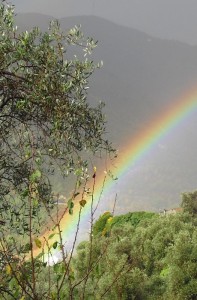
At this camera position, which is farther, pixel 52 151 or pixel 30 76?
pixel 52 151

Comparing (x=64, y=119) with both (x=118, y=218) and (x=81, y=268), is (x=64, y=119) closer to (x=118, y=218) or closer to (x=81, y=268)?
(x=81, y=268)

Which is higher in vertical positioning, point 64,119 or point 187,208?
point 187,208

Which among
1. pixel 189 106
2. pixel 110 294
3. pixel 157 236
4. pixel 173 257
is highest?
pixel 189 106

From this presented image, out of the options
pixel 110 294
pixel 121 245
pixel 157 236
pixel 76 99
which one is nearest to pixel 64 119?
pixel 76 99

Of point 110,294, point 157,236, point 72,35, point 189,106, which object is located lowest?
point 110,294

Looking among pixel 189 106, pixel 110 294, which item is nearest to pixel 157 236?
pixel 110 294

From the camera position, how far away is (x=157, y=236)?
24594mm

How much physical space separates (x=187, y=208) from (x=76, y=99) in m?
40.8

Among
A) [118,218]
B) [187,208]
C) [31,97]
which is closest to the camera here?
[31,97]

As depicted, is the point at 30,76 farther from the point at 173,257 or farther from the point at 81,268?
the point at 81,268

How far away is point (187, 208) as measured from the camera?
46.9 m

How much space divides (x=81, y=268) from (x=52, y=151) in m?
17.3

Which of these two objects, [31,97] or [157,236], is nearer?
[31,97]

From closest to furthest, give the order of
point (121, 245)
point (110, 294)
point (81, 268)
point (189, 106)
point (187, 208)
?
point (110, 294) < point (121, 245) < point (81, 268) < point (187, 208) < point (189, 106)
